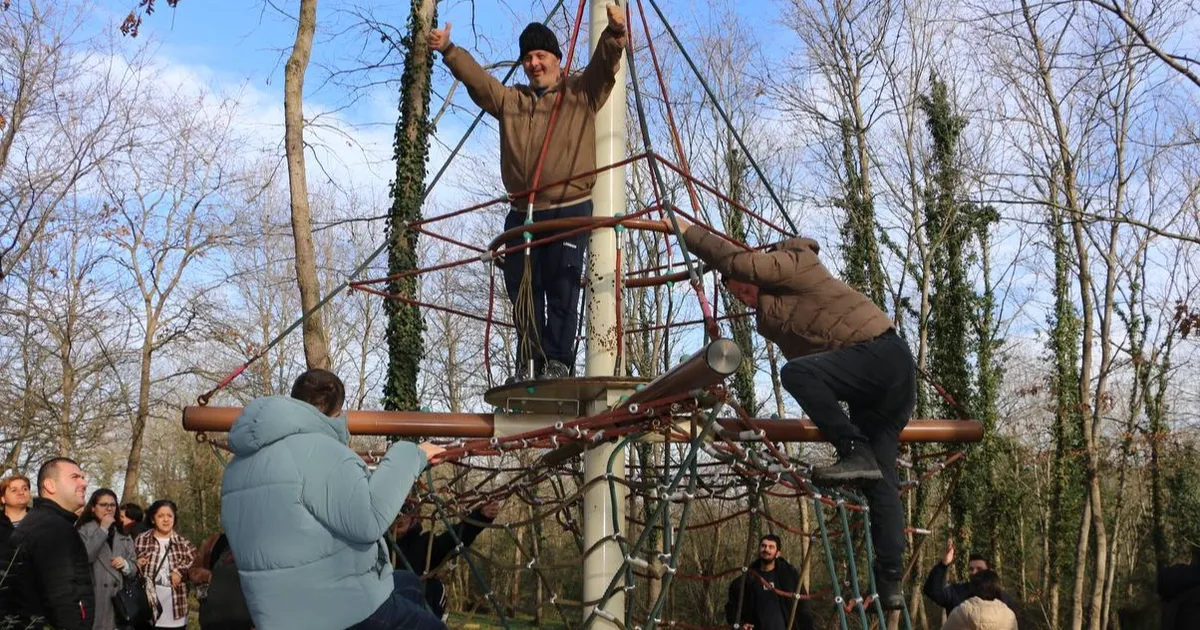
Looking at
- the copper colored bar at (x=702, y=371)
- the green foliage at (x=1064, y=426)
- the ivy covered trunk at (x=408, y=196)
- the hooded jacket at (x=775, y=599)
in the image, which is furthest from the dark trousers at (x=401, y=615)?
the green foliage at (x=1064, y=426)

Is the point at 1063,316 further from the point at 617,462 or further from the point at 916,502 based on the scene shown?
the point at 617,462

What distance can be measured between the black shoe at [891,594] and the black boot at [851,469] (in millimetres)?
367

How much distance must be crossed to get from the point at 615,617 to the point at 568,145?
1809 millimetres

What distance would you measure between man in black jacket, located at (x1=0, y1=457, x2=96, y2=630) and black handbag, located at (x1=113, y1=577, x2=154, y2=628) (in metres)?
1.52

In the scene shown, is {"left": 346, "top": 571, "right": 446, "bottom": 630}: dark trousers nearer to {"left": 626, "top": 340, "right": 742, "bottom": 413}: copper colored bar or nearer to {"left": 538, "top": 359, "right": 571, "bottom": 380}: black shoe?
{"left": 626, "top": 340, "right": 742, "bottom": 413}: copper colored bar

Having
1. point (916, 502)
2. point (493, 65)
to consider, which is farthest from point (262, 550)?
point (916, 502)

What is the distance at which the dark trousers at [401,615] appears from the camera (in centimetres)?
264

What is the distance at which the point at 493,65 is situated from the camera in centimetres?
988

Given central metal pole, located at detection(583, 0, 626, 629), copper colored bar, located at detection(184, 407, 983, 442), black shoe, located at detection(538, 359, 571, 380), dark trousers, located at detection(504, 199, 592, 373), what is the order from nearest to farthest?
central metal pole, located at detection(583, 0, 626, 629) → black shoe, located at detection(538, 359, 571, 380) → dark trousers, located at detection(504, 199, 592, 373) → copper colored bar, located at detection(184, 407, 983, 442)

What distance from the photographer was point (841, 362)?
146 inches

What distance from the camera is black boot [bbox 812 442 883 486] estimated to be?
355 cm

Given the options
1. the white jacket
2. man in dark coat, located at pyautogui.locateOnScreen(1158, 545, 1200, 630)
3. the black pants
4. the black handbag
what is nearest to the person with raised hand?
the black pants

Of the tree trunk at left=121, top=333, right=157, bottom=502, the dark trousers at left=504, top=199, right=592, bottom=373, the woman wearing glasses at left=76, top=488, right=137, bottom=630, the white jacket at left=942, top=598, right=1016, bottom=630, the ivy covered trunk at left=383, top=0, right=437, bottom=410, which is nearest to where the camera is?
the dark trousers at left=504, top=199, right=592, bottom=373

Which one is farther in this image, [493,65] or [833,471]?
[493,65]
